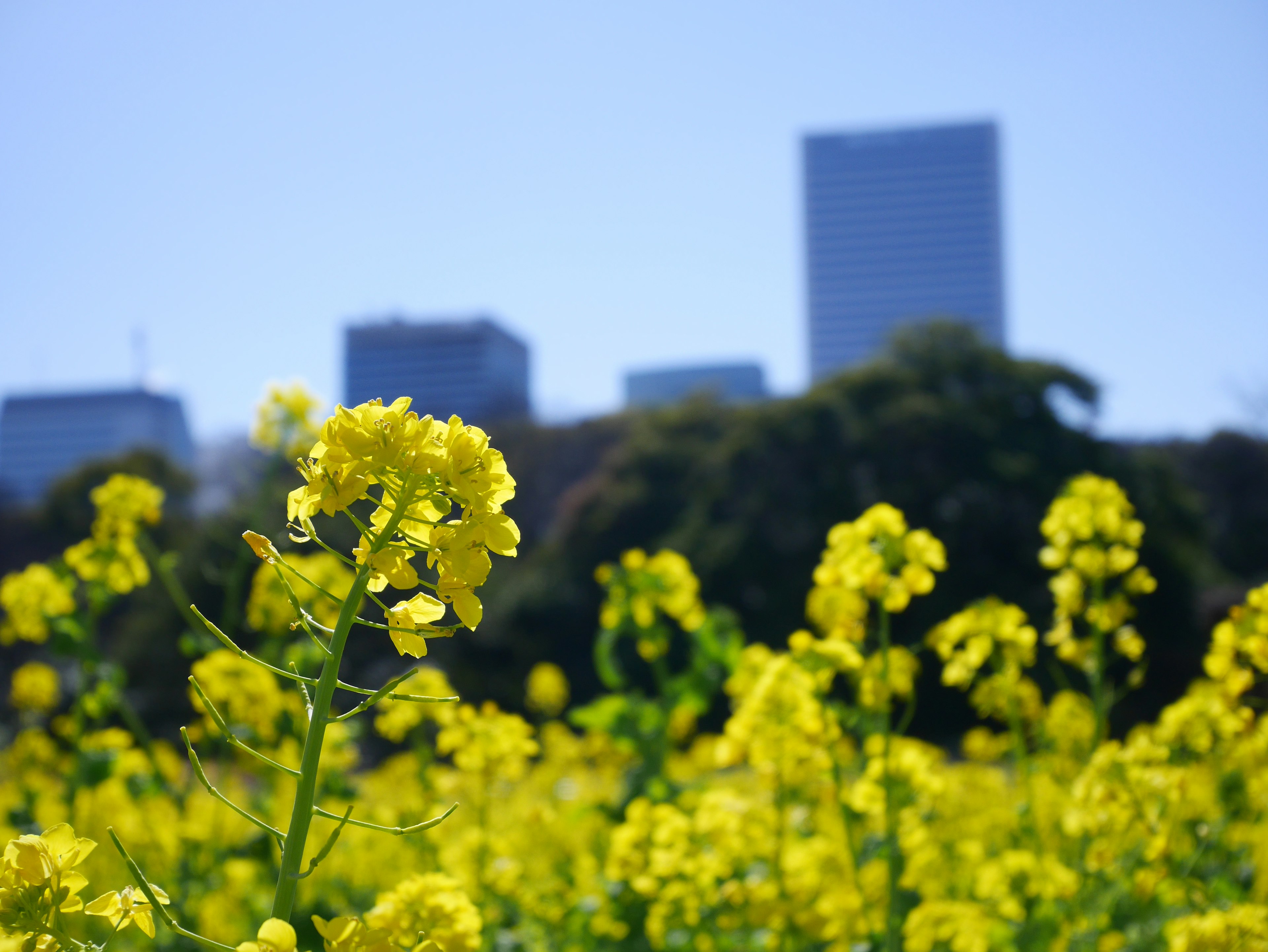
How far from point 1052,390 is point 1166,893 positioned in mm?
11756

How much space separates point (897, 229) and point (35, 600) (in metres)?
158

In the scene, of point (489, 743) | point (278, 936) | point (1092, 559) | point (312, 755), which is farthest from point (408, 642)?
point (1092, 559)

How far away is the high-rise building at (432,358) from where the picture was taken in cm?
11000

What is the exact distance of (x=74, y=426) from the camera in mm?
126562

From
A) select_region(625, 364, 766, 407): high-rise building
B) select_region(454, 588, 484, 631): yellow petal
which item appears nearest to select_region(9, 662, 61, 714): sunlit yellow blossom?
select_region(454, 588, 484, 631): yellow petal

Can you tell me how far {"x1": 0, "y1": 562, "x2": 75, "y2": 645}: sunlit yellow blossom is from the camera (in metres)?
3.24

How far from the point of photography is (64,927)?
3.21 feet

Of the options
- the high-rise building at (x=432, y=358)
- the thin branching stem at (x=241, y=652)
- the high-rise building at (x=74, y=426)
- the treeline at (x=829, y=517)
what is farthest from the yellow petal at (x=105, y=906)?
the high-rise building at (x=74, y=426)

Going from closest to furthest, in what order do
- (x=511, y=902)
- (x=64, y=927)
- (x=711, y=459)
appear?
(x=64, y=927) < (x=511, y=902) < (x=711, y=459)

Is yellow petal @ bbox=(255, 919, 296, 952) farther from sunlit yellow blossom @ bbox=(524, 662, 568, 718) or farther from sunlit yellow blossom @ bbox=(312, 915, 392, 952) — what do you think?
sunlit yellow blossom @ bbox=(524, 662, 568, 718)

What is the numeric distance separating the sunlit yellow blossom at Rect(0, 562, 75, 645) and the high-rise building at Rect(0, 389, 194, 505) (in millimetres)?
127796

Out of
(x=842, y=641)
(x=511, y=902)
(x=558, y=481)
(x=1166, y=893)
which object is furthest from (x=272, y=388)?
(x=558, y=481)

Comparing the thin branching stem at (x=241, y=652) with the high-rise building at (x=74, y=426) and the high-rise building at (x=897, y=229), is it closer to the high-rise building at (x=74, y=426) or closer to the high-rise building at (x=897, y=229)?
the high-rise building at (x=74, y=426)

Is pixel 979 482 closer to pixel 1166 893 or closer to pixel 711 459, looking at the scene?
pixel 711 459
